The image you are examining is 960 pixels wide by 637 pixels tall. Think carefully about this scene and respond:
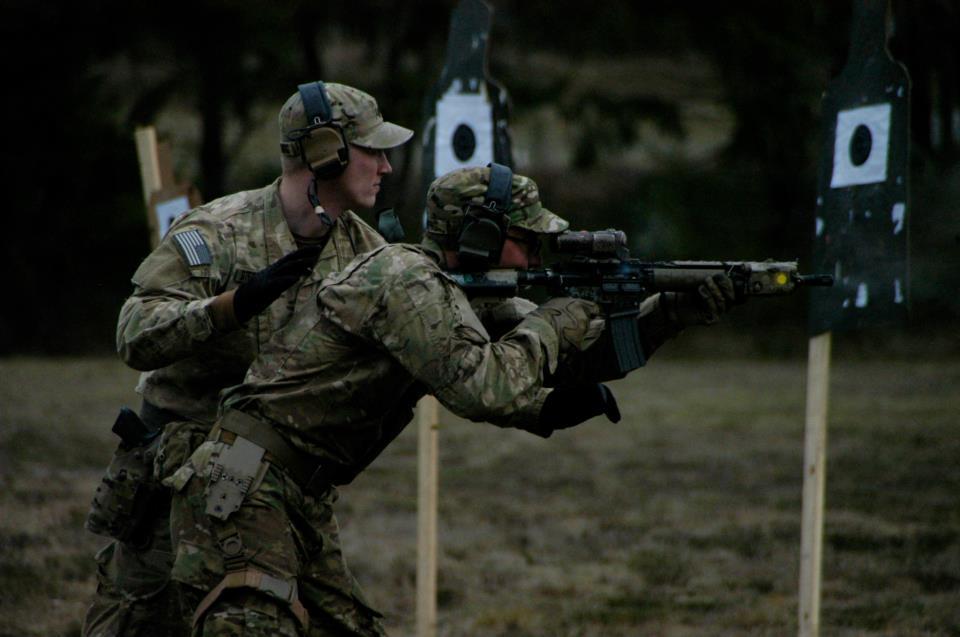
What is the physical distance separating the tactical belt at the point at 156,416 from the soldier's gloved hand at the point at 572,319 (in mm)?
1315

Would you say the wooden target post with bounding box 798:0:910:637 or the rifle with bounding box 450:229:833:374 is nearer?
the rifle with bounding box 450:229:833:374

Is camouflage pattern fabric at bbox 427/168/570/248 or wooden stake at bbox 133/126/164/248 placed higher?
wooden stake at bbox 133/126/164/248

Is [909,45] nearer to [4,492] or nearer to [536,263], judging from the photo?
[4,492]

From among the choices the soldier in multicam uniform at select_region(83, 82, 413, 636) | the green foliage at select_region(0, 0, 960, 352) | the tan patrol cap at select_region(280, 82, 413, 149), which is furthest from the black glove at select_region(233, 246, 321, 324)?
the green foliage at select_region(0, 0, 960, 352)

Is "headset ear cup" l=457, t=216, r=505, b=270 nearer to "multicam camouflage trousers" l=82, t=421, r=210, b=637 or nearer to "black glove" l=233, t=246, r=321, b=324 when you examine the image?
"black glove" l=233, t=246, r=321, b=324

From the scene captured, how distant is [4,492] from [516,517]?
11.4ft

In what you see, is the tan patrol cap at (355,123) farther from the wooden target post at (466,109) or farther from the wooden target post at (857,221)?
the wooden target post at (857,221)

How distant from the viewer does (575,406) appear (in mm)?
4254

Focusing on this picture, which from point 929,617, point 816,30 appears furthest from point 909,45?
point 929,617

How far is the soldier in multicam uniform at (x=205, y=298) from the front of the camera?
4258mm

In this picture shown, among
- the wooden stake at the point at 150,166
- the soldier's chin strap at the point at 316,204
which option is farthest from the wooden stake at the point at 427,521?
the wooden stake at the point at 150,166

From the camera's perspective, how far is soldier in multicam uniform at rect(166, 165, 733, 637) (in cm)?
380

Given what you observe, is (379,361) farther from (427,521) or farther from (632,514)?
(632,514)

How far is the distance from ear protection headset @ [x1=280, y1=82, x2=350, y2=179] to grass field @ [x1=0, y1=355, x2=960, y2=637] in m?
3.22
